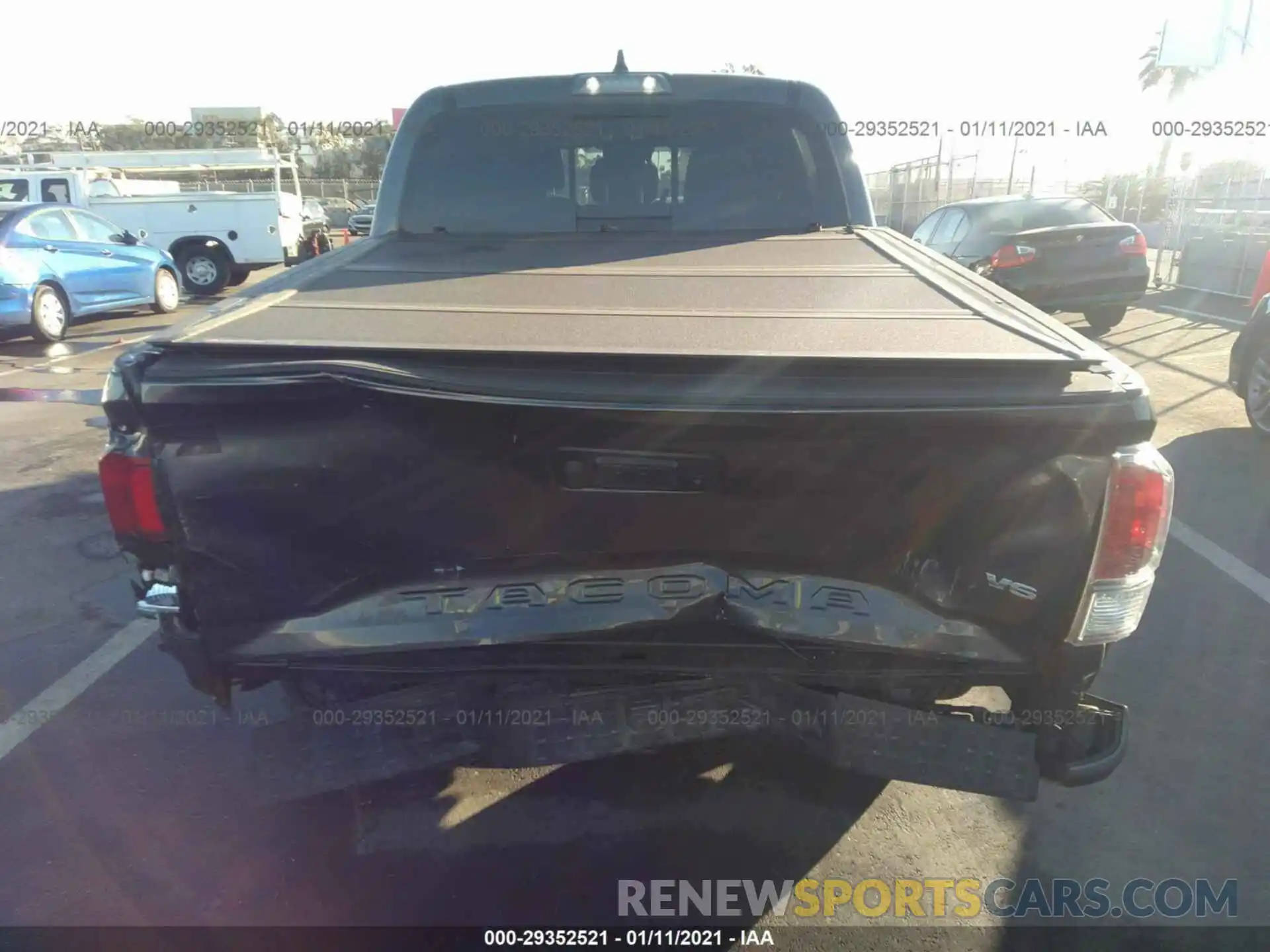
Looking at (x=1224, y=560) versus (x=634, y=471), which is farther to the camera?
(x=1224, y=560)

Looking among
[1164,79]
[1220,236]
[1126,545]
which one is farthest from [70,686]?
[1164,79]

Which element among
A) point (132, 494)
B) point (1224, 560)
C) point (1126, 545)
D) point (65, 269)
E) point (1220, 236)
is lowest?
point (1224, 560)

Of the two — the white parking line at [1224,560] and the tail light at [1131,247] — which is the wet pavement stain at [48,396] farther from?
the tail light at [1131,247]

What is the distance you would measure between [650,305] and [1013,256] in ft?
30.1

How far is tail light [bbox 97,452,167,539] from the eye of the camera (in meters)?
2.16

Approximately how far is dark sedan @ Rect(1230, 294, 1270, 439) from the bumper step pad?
605cm

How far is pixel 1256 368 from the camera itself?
22.7ft

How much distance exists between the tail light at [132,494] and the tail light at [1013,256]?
10278 millimetres

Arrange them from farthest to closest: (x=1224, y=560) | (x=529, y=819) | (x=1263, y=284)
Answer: (x=1263, y=284) < (x=1224, y=560) < (x=529, y=819)

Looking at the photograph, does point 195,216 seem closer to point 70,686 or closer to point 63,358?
point 63,358

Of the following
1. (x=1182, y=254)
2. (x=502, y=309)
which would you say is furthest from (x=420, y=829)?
(x=1182, y=254)

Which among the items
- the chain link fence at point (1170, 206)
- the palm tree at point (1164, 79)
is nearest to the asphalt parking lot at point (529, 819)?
the chain link fence at point (1170, 206)

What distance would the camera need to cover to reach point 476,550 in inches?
88.5
